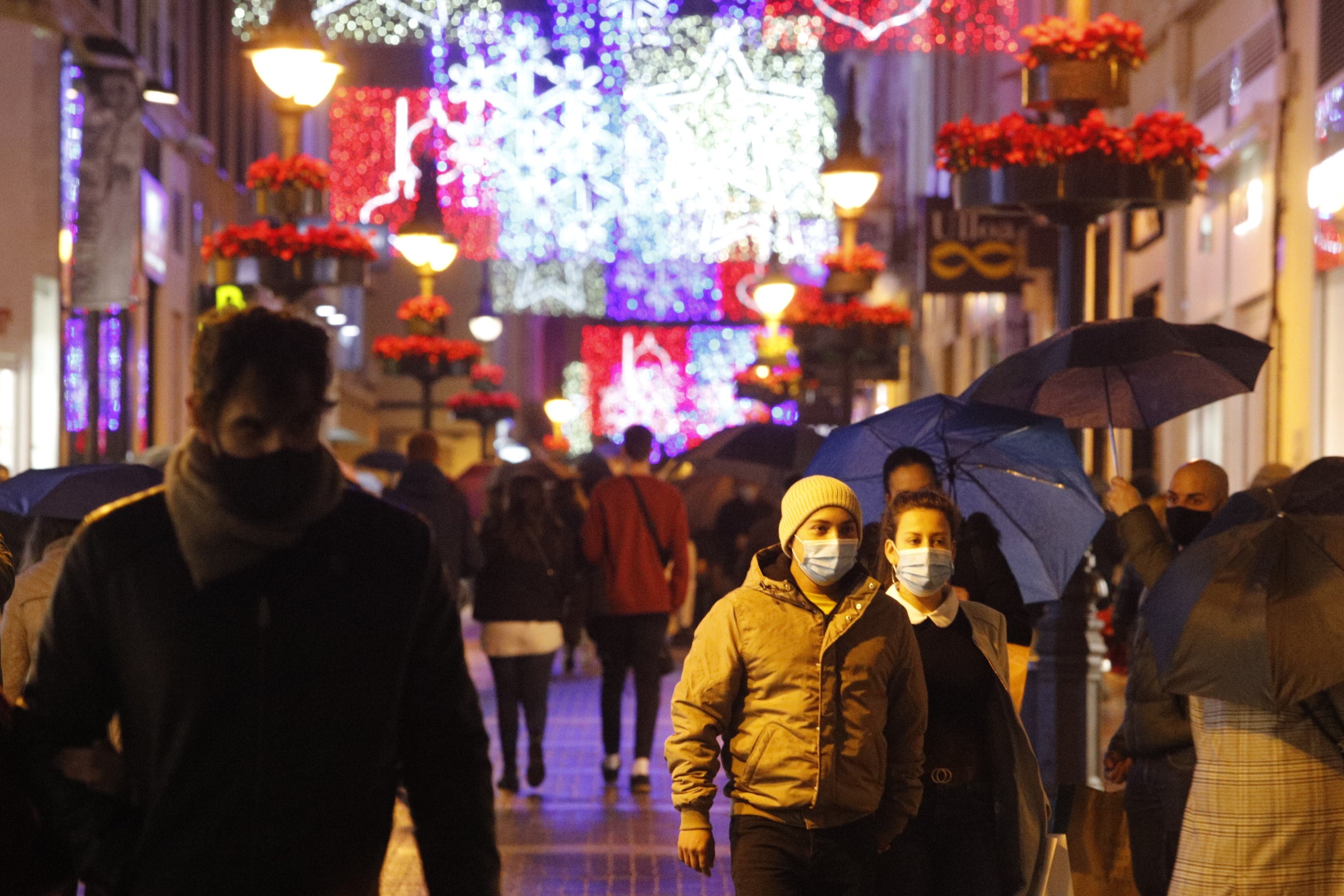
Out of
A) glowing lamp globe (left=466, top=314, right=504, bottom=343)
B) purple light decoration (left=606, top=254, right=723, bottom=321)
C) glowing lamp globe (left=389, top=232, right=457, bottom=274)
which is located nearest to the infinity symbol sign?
glowing lamp globe (left=389, top=232, right=457, bottom=274)

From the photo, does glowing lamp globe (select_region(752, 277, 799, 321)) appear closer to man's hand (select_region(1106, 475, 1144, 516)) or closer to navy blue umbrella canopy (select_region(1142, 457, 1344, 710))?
man's hand (select_region(1106, 475, 1144, 516))

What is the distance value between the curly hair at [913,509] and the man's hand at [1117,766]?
1.07m

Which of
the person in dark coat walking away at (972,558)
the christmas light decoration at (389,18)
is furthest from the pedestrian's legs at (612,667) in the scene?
the christmas light decoration at (389,18)

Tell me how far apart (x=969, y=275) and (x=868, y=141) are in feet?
103

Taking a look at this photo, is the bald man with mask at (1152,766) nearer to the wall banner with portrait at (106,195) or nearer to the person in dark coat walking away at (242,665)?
the person in dark coat walking away at (242,665)

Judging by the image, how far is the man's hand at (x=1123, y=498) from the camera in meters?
7.21

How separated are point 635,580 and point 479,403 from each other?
99.2 ft

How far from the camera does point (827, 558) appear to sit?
555cm

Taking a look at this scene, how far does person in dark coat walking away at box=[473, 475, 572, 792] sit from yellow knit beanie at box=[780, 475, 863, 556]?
6.05 meters

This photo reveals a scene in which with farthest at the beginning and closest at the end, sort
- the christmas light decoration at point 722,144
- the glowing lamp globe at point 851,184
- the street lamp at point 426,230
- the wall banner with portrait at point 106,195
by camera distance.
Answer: the christmas light decoration at point 722,144, the wall banner with portrait at point 106,195, the street lamp at point 426,230, the glowing lamp globe at point 851,184

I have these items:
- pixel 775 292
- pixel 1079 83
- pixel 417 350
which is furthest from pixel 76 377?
pixel 1079 83

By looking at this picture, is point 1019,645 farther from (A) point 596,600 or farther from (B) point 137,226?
(B) point 137,226

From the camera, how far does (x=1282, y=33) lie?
1669cm

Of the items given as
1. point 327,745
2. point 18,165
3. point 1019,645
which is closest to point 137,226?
point 18,165
